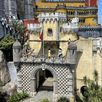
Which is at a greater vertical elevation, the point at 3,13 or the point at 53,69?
the point at 3,13

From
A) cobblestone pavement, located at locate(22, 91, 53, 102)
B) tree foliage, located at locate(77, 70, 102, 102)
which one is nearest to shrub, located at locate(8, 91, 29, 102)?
cobblestone pavement, located at locate(22, 91, 53, 102)

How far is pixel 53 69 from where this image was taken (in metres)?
40.6

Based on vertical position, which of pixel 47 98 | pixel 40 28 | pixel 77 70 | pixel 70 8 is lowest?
pixel 47 98

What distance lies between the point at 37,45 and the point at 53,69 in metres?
7.56

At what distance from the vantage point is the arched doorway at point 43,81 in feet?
141

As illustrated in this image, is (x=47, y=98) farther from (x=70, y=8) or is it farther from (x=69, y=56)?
(x=70, y=8)

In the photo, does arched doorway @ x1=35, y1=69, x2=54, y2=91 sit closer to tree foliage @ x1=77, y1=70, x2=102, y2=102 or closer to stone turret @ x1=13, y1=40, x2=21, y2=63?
stone turret @ x1=13, y1=40, x2=21, y2=63

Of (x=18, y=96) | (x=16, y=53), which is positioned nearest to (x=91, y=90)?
(x=18, y=96)

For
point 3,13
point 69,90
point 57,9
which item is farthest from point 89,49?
point 57,9

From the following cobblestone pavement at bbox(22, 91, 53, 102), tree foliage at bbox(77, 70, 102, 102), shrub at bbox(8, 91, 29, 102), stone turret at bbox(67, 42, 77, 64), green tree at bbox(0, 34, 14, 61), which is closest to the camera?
tree foliage at bbox(77, 70, 102, 102)

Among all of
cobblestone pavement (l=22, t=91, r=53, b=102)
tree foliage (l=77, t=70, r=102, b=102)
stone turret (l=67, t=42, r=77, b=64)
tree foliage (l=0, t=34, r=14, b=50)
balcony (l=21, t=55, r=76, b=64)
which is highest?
tree foliage (l=0, t=34, r=14, b=50)

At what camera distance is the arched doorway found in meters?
43.1

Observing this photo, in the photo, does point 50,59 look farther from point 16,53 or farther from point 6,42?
point 6,42

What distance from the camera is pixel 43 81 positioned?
151 ft
